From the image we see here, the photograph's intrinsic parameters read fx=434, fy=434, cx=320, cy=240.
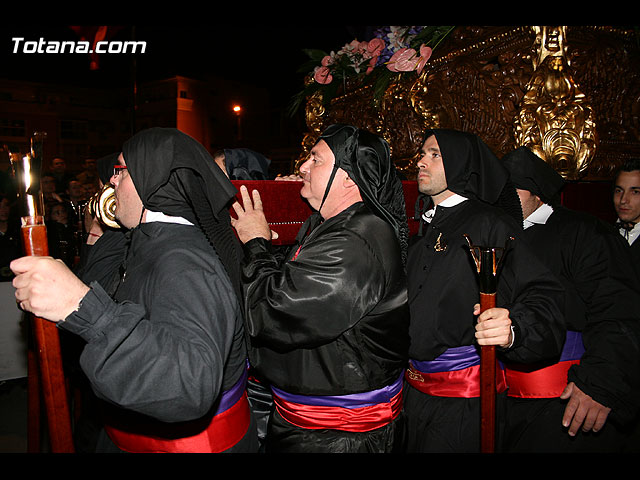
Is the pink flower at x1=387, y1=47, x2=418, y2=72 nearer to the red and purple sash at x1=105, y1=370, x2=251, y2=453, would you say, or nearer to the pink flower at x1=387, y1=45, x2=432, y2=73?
the pink flower at x1=387, y1=45, x2=432, y2=73

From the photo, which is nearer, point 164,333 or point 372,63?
point 164,333

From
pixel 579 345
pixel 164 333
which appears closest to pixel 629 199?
pixel 579 345

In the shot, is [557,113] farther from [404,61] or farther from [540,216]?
[404,61]

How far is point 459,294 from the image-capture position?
247cm

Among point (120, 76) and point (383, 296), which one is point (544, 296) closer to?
point (383, 296)

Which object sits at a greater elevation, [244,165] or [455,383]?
[244,165]

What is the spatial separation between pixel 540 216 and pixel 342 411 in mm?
1978

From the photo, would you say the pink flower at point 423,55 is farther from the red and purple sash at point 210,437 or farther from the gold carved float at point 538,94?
the red and purple sash at point 210,437

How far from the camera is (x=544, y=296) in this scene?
2.23m

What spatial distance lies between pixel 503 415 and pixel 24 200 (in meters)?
2.75

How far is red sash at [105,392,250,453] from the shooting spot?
1747mm

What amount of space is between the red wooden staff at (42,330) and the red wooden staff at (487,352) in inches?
56.6

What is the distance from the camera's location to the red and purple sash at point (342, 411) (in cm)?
206

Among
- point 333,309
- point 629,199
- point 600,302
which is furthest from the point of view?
point 629,199
